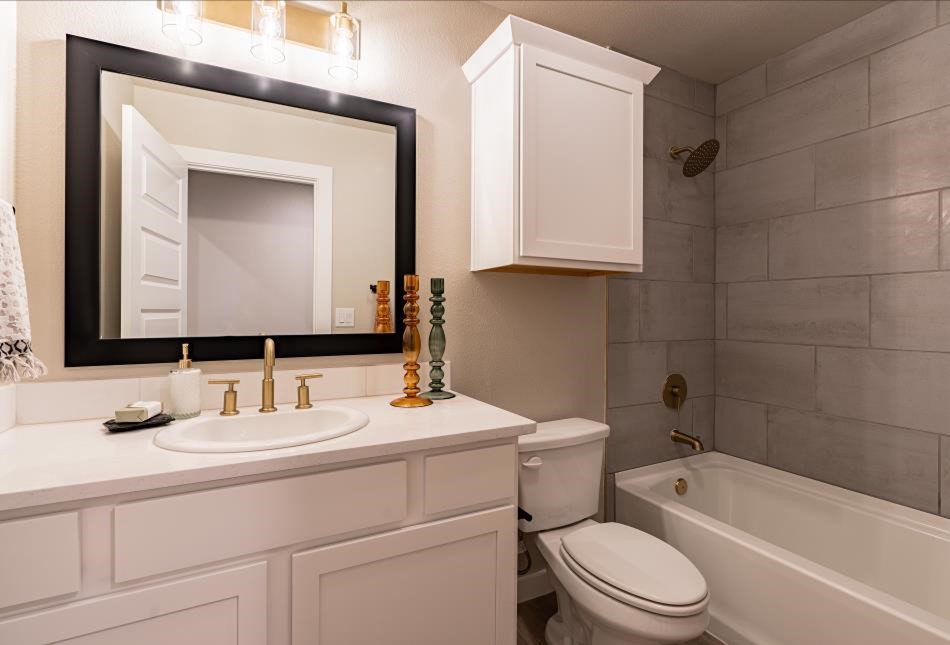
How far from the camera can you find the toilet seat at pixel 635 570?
47.7 inches

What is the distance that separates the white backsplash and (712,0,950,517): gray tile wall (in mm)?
1890

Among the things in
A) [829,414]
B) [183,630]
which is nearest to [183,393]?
[183,630]

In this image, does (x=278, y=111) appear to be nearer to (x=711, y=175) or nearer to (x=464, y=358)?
(x=464, y=358)

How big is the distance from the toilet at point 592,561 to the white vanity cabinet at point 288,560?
28 cm

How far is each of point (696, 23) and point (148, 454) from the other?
7.94ft

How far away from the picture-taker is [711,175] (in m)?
2.45

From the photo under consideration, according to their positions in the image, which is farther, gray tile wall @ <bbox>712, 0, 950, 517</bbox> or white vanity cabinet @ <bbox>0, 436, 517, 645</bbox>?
gray tile wall @ <bbox>712, 0, 950, 517</bbox>

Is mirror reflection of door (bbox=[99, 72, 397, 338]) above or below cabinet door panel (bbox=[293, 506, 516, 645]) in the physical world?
above

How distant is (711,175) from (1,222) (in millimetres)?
2732

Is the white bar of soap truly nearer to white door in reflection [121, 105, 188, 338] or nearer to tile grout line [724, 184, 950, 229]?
white door in reflection [121, 105, 188, 338]

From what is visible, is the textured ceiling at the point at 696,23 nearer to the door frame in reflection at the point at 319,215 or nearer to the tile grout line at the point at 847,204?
the tile grout line at the point at 847,204

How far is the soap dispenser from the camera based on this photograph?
1.20 m

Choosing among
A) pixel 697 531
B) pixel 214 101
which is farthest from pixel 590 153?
pixel 697 531

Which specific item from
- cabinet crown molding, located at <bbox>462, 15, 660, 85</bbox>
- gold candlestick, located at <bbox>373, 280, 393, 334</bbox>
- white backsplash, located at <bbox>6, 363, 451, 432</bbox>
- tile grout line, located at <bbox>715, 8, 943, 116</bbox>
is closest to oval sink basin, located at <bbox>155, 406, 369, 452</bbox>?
white backsplash, located at <bbox>6, 363, 451, 432</bbox>
